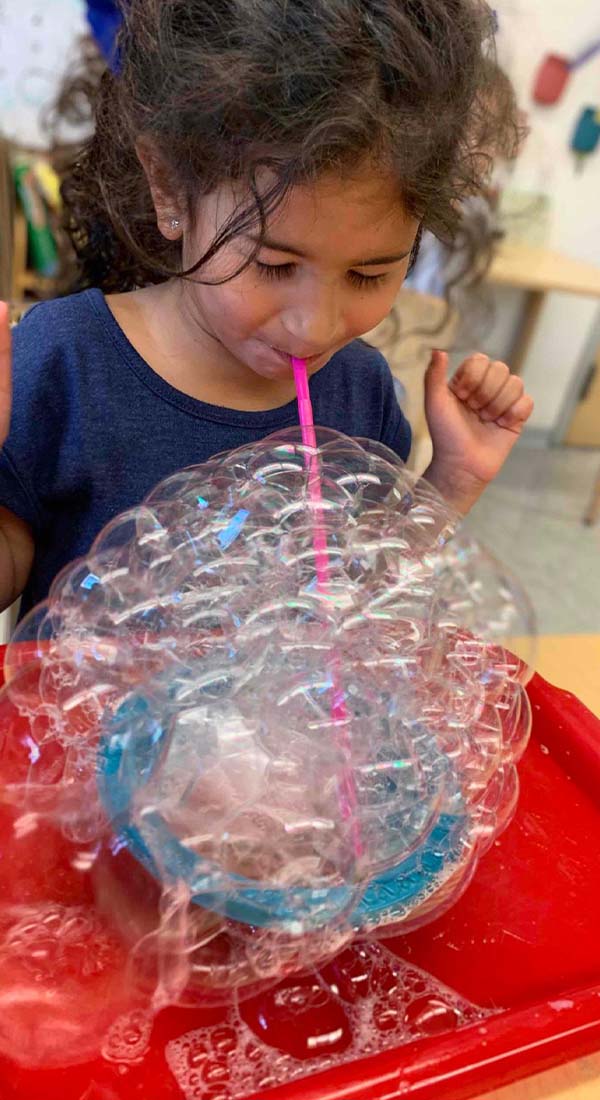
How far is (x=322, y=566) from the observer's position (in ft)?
1.80

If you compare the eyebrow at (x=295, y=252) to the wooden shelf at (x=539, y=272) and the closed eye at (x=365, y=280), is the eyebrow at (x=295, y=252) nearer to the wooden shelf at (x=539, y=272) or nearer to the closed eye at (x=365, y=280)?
the closed eye at (x=365, y=280)

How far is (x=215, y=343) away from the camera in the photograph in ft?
2.86

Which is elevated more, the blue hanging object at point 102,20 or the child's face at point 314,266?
the blue hanging object at point 102,20

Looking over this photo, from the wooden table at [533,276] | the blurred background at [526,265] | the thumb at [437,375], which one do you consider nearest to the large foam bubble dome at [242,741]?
the thumb at [437,375]

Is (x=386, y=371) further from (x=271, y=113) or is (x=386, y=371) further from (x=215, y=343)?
(x=271, y=113)

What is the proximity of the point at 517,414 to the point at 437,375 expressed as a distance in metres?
0.10

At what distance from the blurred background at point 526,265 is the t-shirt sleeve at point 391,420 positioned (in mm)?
574

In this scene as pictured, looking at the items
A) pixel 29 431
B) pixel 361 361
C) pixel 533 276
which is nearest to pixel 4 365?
pixel 29 431

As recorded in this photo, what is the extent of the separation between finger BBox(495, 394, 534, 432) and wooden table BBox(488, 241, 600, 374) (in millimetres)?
1631

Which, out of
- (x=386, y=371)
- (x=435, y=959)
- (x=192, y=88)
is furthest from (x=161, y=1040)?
(x=386, y=371)

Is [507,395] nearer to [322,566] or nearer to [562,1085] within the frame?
[322,566]

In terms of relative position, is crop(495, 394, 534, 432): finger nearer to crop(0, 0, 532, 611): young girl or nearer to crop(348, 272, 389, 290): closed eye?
crop(0, 0, 532, 611): young girl

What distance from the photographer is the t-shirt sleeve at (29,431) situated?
0.78 m

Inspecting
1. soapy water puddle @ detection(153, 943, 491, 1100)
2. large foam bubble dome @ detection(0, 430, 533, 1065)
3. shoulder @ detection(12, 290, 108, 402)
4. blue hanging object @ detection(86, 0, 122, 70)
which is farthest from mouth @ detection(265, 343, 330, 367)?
blue hanging object @ detection(86, 0, 122, 70)
